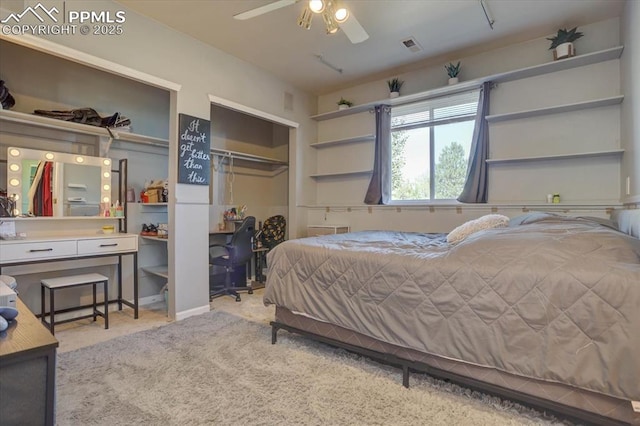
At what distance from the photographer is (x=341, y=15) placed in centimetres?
218

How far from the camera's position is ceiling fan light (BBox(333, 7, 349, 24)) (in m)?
2.13

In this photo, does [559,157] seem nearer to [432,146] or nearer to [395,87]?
[432,146]

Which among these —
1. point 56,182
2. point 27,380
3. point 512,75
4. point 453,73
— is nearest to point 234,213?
point 56,182

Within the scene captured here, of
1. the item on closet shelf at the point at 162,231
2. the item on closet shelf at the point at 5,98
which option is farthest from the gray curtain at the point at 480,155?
the item on closet shelf at the point at 5,98

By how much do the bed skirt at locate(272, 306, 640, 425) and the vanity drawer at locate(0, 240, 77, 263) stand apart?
221 centimetres

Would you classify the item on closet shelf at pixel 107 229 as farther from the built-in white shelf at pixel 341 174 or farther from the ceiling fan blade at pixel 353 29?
the ceiling fan blade at pixel 353 29

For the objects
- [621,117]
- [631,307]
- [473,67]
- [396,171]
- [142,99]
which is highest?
[473,67]

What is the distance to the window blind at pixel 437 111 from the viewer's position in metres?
3.60

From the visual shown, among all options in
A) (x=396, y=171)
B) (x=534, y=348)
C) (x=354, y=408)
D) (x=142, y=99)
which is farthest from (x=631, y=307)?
(x=142, y=99)

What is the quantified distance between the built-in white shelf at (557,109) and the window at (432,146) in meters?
0.32

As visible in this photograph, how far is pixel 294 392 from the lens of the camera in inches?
70.4

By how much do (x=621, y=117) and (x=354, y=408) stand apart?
3.30m

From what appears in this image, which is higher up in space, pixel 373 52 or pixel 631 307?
pixel 373 52

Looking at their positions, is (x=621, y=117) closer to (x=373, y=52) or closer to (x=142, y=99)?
(x=373, y=52)
